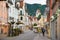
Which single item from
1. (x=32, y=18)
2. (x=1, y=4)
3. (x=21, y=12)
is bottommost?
(x=32, y=18)

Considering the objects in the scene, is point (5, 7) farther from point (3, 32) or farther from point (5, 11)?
point (3, 32)

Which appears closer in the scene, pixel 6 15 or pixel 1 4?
pixel 1 4

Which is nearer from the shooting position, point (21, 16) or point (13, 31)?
point (13, 31)

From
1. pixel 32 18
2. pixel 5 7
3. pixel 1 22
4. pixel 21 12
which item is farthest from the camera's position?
pixel 32 18

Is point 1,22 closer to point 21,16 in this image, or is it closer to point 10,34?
point 10,34

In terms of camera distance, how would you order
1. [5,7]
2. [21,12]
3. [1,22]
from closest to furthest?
1. [1,22]
2. [5,7]
3. [21,12]

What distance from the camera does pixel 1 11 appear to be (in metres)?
52.9

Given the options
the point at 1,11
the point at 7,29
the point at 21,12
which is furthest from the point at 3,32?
the point at 21,12

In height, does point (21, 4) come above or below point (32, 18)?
above

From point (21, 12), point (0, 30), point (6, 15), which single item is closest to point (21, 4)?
Result: point (21, 12)

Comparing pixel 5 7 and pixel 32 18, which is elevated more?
pixel 5 7

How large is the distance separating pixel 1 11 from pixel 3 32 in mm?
4324

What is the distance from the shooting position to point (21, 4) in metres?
108

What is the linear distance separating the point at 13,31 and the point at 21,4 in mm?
54174
